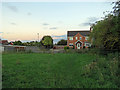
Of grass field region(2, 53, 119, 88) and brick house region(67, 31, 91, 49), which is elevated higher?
brick house region(67, 31, 91, 49)

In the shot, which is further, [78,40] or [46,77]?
[78,40]

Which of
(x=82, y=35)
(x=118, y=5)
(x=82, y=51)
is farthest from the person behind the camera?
(x=82, y=35)

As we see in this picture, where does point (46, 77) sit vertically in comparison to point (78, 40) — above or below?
below

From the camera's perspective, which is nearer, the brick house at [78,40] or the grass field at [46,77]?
the grass field at [46,77]

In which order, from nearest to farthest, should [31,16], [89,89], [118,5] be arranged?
[89,89] < [118,5] < [31,16]

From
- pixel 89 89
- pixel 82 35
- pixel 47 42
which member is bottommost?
pixel 89 89

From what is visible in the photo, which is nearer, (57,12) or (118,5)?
(118,5)

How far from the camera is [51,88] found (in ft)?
8.38

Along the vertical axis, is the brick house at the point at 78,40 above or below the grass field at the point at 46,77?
above

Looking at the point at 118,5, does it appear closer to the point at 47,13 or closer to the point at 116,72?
the point at 116,72

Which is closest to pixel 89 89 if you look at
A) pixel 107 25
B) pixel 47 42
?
pixel 107 25

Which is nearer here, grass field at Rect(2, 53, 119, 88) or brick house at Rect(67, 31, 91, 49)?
grass field at Rect(2, 53, 119, 88)

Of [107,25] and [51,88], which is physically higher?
[107,25]

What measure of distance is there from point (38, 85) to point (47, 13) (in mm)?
4293
